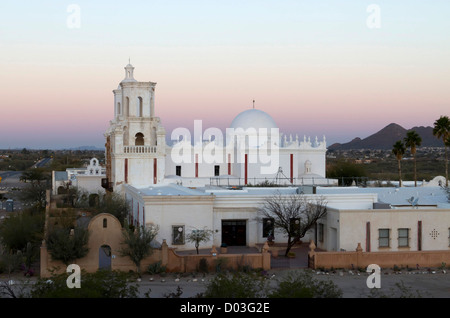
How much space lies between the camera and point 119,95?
54.6 metres

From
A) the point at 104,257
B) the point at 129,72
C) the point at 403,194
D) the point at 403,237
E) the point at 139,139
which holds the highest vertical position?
the point at 129,72

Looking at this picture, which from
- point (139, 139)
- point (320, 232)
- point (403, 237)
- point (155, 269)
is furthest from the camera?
point (139, 139)

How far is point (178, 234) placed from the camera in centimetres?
3284

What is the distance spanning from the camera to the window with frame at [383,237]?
31.1 meters

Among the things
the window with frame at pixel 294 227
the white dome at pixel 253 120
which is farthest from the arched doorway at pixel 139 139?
the window with frame at pixel 294 227

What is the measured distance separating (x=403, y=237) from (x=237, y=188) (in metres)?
15.0

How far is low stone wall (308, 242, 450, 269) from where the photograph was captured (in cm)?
2872

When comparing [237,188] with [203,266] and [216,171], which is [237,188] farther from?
[203,266]

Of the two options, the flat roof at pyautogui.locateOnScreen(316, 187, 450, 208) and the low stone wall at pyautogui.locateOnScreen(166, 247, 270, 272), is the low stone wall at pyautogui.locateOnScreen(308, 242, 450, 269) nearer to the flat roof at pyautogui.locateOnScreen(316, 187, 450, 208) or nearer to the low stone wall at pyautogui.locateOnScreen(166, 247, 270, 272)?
the low stone wall at pyautogui.locateOnScreen(166, 247, 270, 272)

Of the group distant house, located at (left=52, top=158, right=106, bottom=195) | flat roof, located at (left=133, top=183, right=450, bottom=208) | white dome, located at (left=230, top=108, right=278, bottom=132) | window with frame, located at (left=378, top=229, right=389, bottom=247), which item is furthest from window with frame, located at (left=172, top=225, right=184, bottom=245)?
white dome, located at (left=230, top=108, right=278, bottom=132)

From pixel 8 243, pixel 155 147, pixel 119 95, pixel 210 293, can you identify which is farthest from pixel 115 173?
pixel 210 293

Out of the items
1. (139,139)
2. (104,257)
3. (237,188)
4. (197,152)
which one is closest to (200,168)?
(197,152)
